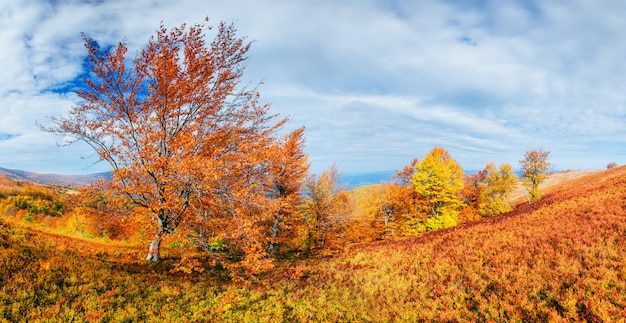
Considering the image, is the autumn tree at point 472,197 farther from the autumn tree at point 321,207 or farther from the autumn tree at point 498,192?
the autumn tree at point 321,207

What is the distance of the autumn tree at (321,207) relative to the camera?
27703mm

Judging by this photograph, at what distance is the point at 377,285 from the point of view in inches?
480

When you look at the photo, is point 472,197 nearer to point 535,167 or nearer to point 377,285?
point 535,167

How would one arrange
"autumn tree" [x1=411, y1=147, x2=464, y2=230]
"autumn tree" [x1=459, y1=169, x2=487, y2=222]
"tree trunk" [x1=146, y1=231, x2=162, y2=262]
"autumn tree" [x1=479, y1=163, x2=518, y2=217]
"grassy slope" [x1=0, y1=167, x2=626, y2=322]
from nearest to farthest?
"grassy slope" [x1=0, y1=167, x2=626, y2=322] → "tree trunk" [x1=146, y1=231, x2=162, y2=262] → "autumn tree" [x1=411, y1=147, x2=464, y2=230] → "autumn tree" [x1=479, y1=163, x2=518, y2=217] → "autumn tree" [x1=459, y1=169, x2=487, y2=222]

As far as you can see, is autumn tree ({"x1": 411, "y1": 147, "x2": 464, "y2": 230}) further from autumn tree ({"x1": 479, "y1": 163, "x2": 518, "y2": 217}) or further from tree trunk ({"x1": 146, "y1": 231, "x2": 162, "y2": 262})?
tree trunk ({"x1": 146, "y1": 231, "x2": 162, "y2": 262})

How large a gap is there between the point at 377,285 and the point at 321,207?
16.1 metres

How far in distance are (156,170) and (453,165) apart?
46.8m

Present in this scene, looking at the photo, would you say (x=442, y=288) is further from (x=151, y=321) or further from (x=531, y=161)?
(x=531, y=161)

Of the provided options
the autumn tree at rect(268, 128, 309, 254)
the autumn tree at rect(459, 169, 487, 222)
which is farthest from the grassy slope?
the autumn tree at rect(459, 169, 487, 222)

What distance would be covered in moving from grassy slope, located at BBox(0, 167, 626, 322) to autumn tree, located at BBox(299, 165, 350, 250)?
13.0 m

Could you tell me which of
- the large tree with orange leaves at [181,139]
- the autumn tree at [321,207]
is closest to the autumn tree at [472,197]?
the autumn tree at [321,207]

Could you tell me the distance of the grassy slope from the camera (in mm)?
7426

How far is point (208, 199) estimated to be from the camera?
11.2 metres

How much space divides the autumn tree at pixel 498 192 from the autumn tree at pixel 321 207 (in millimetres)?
25690
